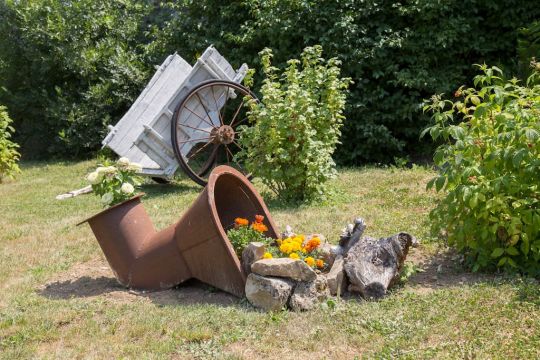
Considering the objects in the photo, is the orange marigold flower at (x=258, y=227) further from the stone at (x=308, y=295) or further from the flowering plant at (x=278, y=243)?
the stone at (x=308, y=295)

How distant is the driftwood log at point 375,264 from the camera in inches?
167

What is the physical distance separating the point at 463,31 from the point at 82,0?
6.81m

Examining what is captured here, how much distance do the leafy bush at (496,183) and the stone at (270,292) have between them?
134 cm

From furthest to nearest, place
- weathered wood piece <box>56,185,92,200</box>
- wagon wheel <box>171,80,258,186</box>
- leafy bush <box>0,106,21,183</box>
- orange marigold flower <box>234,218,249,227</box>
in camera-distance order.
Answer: leafy bush <box>0,106,21,183</box> → weathered wood piece <box>56,185,92,200</box> → wagon wheel <box>171,80,258,186</box> → orange marigold flower <box>234,218,249,227</box>

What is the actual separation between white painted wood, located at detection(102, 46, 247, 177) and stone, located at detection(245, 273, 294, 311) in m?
4.21

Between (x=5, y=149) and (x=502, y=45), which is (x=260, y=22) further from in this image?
(x=5, y=149)

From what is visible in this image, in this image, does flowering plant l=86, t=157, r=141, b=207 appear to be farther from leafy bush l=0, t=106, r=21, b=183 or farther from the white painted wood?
leafy bush l=0, t=106, r=21, b=183

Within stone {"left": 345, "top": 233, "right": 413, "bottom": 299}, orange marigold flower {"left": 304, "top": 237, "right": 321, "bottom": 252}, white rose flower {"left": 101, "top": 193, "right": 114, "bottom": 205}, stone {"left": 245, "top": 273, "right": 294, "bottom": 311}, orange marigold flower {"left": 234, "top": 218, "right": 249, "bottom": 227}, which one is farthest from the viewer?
white rose flower {"left": 101, "top": 193, "right": 114, "bottom": 205}

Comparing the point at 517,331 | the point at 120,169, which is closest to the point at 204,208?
the point at 120,169

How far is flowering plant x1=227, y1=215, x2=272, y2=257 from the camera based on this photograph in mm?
4625

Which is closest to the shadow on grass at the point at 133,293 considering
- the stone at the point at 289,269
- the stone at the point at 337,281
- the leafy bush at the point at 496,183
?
Result: the stone at the point at 289,269

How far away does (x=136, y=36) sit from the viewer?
41.4ft

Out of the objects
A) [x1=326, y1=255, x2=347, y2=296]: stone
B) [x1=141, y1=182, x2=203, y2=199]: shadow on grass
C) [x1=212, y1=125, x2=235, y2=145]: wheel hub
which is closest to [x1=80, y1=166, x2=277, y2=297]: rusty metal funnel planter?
[x1=326, y1=255, x2=347, y2=296]: stone

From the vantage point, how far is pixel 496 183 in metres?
4.34
